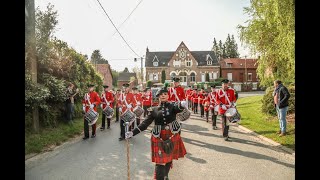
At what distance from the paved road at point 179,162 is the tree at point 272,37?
4.55 metres

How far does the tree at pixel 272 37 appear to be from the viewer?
461 inches

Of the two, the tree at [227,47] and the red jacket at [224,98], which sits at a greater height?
the tree at [227,47]

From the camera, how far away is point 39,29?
→ 12672 millimetres

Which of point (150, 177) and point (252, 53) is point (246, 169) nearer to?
point (150, 177)

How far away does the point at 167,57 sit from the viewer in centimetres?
7075

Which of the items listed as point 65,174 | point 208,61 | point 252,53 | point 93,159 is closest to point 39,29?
point 93,159

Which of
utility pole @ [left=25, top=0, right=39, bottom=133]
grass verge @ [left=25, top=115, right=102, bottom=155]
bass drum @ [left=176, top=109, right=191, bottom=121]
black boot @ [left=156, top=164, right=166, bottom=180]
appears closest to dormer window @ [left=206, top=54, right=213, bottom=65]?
grass verge @ [left=25, top=115, right=102, bottom=155]

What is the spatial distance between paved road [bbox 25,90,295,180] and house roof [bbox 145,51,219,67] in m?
59.4

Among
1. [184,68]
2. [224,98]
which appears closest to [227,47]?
[184,68]

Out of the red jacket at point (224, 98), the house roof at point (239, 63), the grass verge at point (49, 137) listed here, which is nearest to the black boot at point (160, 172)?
the grass verge at point (49, 137)

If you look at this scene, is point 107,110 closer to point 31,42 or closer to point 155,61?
point 31,42

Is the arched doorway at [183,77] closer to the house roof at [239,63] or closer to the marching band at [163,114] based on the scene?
the house roof at [239,63]

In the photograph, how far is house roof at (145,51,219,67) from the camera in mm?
69156
